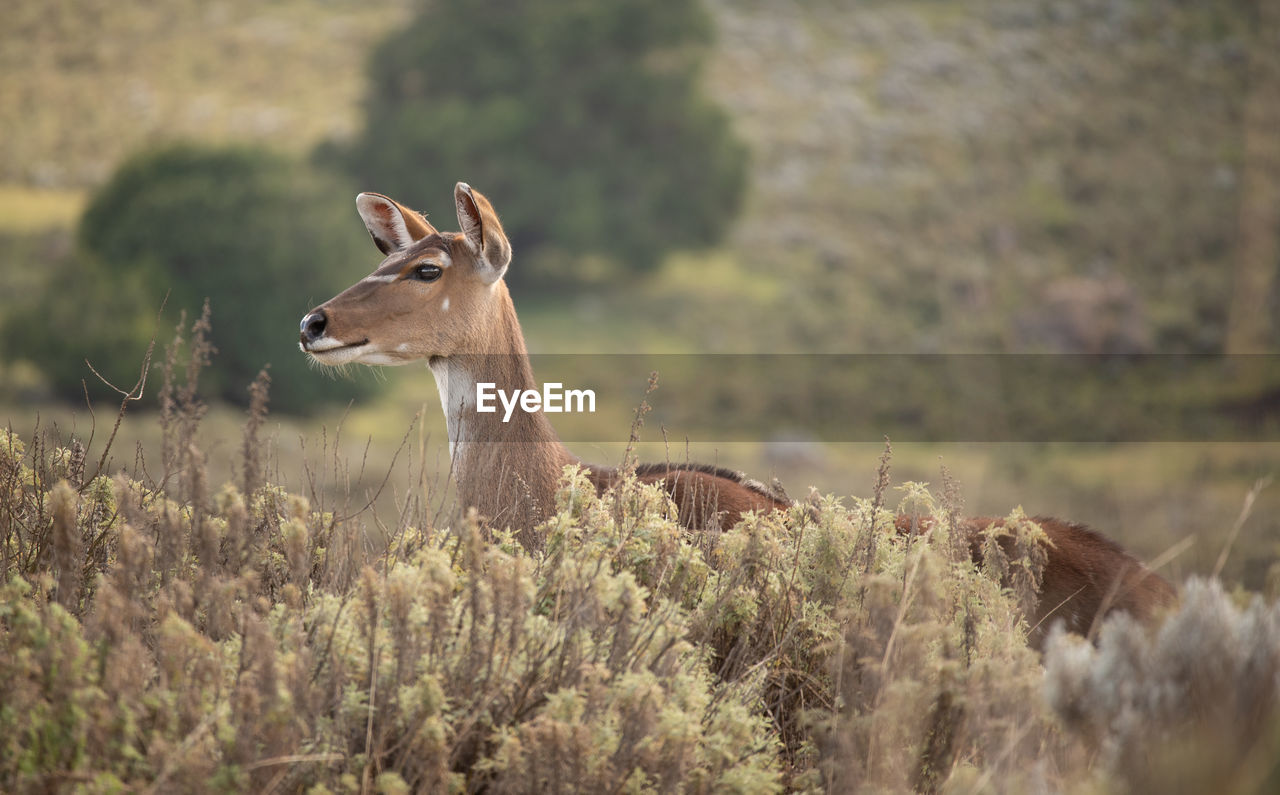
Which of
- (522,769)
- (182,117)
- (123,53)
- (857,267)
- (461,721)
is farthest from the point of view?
(123,53)

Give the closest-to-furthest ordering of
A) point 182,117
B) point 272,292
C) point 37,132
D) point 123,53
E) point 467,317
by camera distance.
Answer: point 467,317 < point 272,292 < point 37,132 < point 182,117 < point 123,53

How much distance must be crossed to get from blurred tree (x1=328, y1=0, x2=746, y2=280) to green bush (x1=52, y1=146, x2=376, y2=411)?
6593mm

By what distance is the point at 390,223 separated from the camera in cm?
639

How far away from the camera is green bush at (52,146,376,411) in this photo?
110 feet

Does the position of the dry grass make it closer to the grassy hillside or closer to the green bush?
the green bush

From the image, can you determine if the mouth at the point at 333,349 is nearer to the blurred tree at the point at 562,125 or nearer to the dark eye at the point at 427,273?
the dark eye at the point at 427,273

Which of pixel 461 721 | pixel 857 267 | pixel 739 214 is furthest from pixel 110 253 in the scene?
pixel 461 721

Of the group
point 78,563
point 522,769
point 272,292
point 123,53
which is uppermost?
point 123,53

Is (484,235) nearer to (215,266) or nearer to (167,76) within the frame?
(215,266)

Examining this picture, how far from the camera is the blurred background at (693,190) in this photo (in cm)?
3350

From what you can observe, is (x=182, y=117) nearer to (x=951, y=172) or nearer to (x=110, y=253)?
(x=110, y=253)

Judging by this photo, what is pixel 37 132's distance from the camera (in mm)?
49812

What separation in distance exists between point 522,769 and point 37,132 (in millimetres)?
54755

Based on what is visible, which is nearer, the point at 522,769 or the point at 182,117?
the point at 522,769
